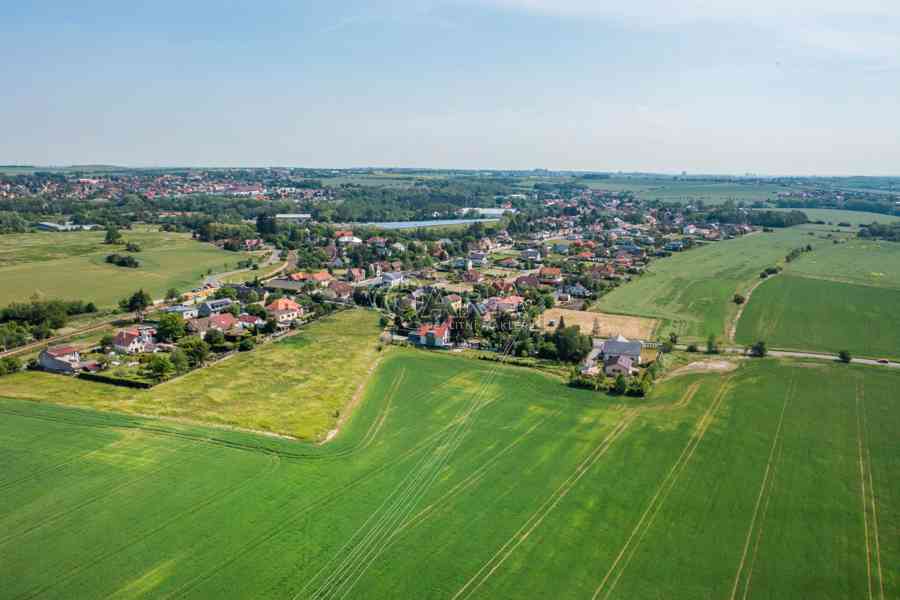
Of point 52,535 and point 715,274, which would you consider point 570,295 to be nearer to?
point 715,274

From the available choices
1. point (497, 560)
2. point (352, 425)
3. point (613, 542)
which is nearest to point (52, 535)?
point (352, 425)

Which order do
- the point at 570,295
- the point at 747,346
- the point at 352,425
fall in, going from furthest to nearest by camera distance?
1. the point at 570,295
2. the point at 747,346
3. the point at 352,425

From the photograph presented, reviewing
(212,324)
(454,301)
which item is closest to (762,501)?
(454,301)

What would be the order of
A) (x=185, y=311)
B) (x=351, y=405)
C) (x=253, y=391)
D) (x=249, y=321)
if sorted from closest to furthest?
(x=351, y=405) → (x=253, y=391) → (x=249, y=321) → (x=185, y=311)

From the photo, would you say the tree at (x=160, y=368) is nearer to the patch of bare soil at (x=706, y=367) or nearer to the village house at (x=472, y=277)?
the patch of bare soil at (x=706, y=367)

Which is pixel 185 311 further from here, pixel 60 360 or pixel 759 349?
pixel 759 349

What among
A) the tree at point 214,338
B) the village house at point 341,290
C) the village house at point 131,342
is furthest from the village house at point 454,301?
the village house at point 131,342
